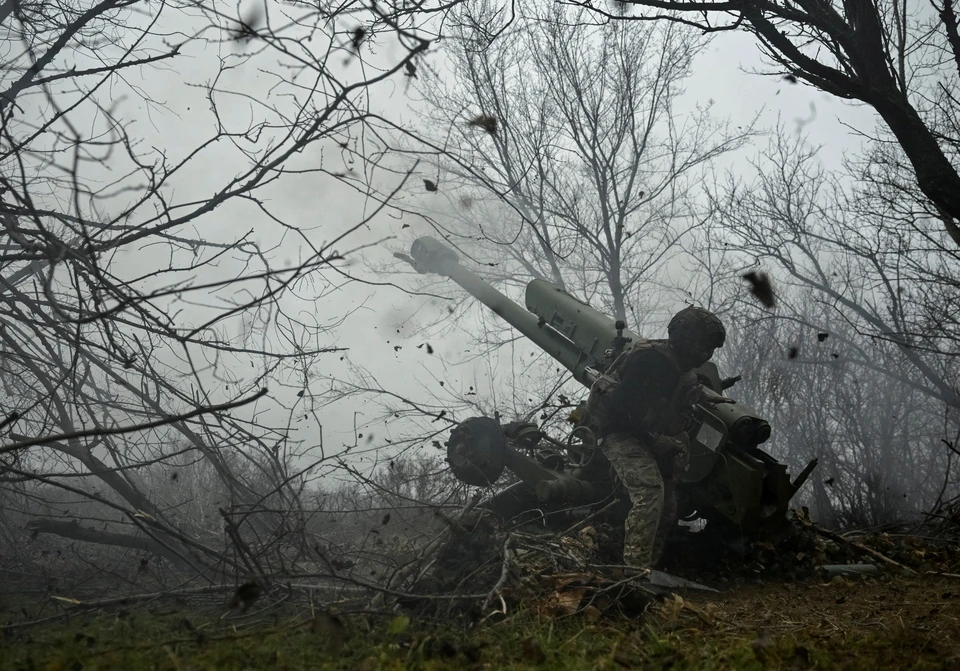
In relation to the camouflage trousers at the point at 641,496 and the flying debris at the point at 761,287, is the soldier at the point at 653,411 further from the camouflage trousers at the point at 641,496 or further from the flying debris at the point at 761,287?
the flying debris at the point at 761,287

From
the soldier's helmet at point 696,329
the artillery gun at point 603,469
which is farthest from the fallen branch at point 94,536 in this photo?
the soldier's helmet at point 696,329

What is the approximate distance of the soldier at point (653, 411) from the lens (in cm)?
540

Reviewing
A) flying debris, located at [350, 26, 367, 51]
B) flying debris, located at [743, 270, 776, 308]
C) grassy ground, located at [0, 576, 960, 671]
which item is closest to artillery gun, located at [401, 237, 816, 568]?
grassy ground, located at [0, 576, 960, 671]

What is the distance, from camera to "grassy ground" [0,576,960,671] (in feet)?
8.74

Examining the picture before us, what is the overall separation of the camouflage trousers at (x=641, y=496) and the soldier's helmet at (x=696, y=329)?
2.76 ft

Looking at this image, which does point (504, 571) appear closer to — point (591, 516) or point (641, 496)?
point (641, 496)

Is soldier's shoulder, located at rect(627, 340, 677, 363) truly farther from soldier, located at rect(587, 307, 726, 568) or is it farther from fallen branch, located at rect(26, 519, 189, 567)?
fallen branch, located at rect(26, 519, 189, 567)

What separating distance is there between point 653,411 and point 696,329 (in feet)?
2.27

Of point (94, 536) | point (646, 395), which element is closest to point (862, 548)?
point (646, 395)

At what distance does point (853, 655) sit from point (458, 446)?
3537 millimetres

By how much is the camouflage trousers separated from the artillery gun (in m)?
0.42

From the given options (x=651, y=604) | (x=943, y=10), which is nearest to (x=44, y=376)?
(x=651, y=604)

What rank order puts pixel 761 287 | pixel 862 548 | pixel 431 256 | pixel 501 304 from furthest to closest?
pixel 761 287
pixel 431 256
pixel 501 304
pixel 862 548

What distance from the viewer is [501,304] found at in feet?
26.3
